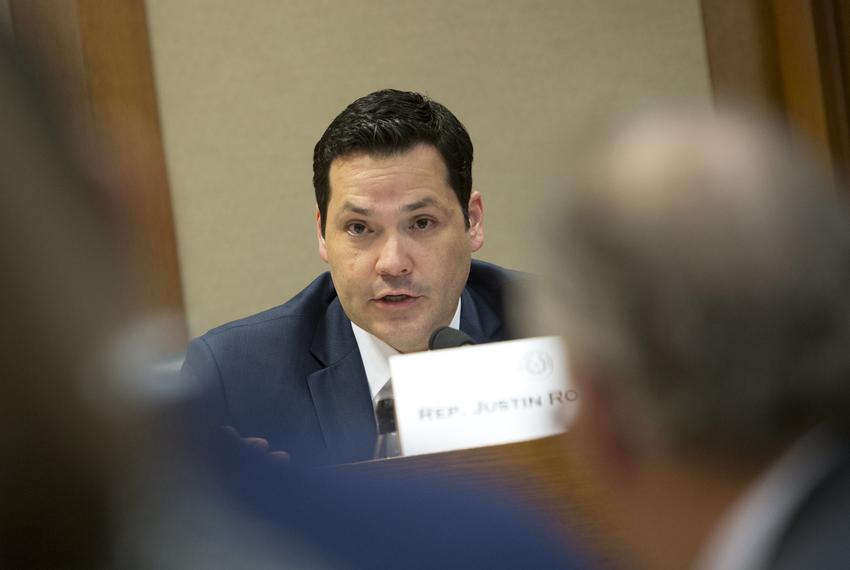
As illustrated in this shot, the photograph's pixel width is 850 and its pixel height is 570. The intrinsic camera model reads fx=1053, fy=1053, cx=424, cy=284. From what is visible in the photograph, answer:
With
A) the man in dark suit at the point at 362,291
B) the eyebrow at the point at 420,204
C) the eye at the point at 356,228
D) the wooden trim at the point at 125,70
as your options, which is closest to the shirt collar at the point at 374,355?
the man in dark suit at the point at 362,291

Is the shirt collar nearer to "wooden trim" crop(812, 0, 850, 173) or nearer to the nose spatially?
the nose

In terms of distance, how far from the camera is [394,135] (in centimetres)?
284

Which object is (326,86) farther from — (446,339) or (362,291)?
(446,339)

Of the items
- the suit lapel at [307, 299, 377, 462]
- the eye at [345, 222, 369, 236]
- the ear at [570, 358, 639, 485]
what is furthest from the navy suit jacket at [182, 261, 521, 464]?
the ear at [570, 358, 639, 485]

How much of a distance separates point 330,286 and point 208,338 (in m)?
0.40

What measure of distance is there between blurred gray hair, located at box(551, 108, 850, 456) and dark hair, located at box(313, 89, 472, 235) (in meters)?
2.19

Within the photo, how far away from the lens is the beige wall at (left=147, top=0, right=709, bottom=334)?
389 centimetres

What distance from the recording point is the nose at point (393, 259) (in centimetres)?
271

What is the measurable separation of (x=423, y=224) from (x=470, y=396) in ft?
2.98

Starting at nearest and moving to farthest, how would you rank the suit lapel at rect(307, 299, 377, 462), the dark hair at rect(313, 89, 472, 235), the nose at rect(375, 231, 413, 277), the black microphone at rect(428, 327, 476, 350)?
the black microphone at rect(428, 327, 476, 350)
the suit lapel at rect(307, 299, 377, 462)
the nose at rect(375, 231, 413, 277)
the dark hair at rect(313, 89, 472, 235)

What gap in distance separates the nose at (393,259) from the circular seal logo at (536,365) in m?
0.79

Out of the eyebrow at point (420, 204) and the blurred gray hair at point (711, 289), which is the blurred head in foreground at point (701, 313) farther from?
the eyebrow at point (420, 204)

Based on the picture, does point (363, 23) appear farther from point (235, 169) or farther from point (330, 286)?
point (330, 286)

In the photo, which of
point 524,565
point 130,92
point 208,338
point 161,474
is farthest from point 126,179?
point 130,92
